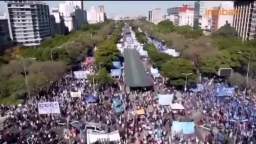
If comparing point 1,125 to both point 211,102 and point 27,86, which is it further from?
point 211,102

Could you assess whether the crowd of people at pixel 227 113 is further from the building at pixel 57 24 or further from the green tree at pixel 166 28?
the building at pixel 57 24

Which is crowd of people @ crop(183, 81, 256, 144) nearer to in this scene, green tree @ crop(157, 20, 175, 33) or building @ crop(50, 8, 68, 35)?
green tree @ crop(157, 20, 175, 33)

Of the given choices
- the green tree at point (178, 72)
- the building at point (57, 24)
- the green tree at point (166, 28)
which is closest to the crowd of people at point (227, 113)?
the green tree at point (178, 72)

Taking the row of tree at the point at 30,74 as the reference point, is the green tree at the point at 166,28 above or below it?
below

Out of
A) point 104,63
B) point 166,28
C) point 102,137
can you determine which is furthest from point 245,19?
point 102,137

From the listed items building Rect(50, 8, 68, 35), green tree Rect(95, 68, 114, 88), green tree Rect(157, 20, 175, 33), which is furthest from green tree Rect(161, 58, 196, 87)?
building Rect(50, 8, 68, 35)
